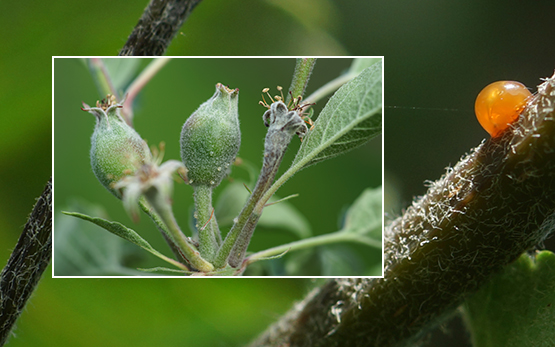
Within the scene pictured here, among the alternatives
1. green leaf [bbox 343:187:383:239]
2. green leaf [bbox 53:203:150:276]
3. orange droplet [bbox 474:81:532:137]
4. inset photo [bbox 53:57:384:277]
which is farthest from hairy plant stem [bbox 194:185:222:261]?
green leaf [bbox 53:203:150:276]

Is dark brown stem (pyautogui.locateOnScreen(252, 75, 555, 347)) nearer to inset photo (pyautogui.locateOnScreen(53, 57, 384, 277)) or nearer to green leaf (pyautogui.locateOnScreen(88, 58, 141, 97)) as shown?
inset photo (pyautogui.locateOnScreen(53, 57, 384, 277))

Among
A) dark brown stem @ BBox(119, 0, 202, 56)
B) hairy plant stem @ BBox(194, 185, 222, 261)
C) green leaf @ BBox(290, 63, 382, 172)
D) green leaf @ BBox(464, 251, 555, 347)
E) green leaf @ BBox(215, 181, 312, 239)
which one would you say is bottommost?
green leaf @ BBox(464, 251, 555, 347)

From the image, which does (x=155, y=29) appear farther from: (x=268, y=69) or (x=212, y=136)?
(x=268, y=69)

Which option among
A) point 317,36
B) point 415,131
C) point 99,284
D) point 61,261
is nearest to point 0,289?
point 61,261

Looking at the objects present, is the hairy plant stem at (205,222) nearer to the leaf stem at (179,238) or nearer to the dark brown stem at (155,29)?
the leaf stem at (179,238)

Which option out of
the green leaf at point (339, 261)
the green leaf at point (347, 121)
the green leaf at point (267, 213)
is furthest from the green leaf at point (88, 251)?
the green leaf at point (347, 121)

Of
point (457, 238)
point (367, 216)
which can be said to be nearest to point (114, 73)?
point (367, 216)

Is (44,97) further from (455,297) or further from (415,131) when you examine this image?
(415,131)
